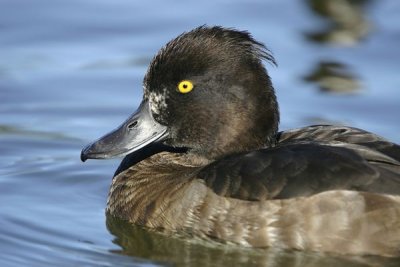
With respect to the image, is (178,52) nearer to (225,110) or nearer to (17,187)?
(225,110)

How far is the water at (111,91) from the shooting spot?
8.59 metres

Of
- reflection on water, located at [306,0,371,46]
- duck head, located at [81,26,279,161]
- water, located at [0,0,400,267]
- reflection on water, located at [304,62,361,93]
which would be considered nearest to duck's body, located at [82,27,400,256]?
duck head, located at [81,26,279,161]

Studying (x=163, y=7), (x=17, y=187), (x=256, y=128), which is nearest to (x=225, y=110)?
(x=256, y=128)

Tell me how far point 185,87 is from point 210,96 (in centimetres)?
20

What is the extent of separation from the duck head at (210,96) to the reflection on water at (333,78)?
3.38 m

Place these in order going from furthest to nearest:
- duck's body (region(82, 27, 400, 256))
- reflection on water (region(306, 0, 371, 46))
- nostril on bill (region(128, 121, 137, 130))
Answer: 1. reflection on water (region(306, 0, 371, 46))
2. nostril on bill (region(128, 121, 137, 130))
3. duck's body (region(82, 27, 400, 256))

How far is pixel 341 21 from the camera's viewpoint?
14.0m

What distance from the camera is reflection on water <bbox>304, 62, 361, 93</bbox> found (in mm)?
12203

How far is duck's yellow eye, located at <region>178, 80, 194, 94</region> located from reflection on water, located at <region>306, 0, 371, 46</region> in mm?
4739

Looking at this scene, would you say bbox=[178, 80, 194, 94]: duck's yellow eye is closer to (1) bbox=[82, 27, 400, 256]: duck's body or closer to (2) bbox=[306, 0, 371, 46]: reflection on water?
(1) bbox=[82, 27, 400, 256]: duck's body

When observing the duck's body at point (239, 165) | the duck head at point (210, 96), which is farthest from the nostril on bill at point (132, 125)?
the duck head at point (210, 96)

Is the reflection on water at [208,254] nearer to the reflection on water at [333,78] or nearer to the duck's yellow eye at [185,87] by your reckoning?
the duck's yellow eye at [185,87]

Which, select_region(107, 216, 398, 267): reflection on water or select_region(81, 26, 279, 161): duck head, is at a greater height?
select_region(81, 26, 279, 161): duck head

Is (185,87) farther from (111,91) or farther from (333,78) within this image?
(333,78)
